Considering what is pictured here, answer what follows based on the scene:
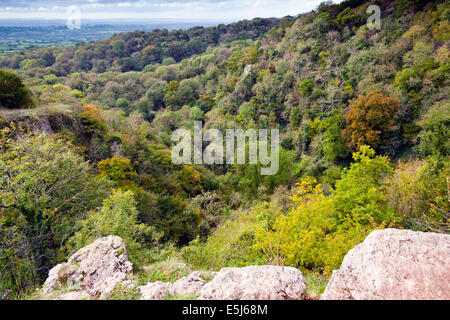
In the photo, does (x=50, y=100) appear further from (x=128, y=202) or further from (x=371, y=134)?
(x=371, y=134)

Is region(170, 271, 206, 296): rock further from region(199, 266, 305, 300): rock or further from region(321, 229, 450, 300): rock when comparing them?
region(321, 229, 450, 300): rock

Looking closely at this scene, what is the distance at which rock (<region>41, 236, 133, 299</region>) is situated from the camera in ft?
18.3

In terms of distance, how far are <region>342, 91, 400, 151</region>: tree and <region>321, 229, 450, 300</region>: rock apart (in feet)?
70.0

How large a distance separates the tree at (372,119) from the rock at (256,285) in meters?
22.7

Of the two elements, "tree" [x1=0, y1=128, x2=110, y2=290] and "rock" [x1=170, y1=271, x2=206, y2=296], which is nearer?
"rock" [x1=170, y1=271, x2=206, y2=296]

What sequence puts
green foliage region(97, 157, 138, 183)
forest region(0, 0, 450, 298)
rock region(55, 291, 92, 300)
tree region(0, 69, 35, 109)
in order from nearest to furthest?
1. rock region(55, 291, 92, 300)
2. forest region(0, 0, 450, 298)
3. green foliage region(97, 157, 138, 183)
4. tree region(0, 69, 35, 109)

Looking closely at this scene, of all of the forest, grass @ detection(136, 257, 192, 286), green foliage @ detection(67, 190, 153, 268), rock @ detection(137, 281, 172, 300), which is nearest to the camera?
rock @ detection(137, 281, 172, 300)

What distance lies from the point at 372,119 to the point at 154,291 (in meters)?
26.2

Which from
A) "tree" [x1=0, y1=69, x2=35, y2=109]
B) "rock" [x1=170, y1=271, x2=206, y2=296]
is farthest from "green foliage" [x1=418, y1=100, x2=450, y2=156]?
"tree" [x1=0, y1=69, x2=35, y2=109]

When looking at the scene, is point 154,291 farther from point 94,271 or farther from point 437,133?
point 437,133

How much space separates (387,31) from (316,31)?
38.5 feet

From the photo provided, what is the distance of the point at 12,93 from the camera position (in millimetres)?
15828

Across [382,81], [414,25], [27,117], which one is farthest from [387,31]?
[27,117]

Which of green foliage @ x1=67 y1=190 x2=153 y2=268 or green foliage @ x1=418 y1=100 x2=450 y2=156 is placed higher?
green foliage @ x1=418 y1=100 x2=450 y2=156
